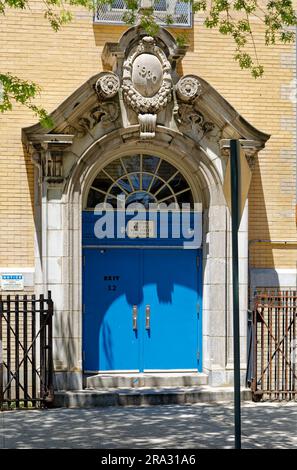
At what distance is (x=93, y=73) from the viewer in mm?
15891

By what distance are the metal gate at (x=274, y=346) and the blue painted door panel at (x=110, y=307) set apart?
A: 80.7 inches

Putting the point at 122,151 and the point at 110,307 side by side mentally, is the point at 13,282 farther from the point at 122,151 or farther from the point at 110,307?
the point at 122,151

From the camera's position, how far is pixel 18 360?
46.6 ft

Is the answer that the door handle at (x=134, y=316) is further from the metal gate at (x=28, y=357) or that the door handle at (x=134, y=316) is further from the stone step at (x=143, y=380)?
the metal gate at (x=28, y=357)

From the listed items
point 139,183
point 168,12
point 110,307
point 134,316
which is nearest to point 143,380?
point 134,316

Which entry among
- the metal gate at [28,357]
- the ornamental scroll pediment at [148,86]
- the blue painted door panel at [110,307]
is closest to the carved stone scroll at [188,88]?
the ornamental scroll pediment at [148,86]

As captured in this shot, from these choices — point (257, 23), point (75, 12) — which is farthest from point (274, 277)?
point (75, 12)

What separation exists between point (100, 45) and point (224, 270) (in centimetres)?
430

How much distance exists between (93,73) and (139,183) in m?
1.99

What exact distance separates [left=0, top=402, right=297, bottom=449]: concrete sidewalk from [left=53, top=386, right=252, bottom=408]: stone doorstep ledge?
0.23m

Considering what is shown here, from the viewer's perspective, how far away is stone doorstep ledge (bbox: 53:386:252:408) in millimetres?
14430
